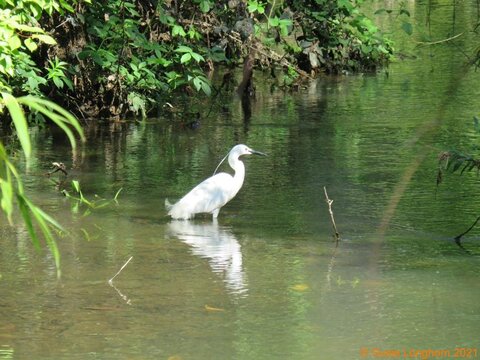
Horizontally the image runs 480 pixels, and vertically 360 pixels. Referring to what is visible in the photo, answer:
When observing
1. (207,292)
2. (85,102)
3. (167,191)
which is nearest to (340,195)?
(167,191)

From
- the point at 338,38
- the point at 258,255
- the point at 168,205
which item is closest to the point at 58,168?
the point at 168,205

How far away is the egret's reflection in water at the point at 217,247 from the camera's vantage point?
18.0ft

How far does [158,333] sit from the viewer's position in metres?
4.64

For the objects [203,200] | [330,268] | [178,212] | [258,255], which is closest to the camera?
[330,268]

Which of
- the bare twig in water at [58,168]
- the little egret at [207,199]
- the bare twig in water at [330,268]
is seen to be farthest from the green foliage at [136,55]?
the bare twig in water at [330,268]

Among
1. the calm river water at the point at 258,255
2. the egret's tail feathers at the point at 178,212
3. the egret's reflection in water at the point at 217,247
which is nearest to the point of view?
the calm river water at the point at 258,255

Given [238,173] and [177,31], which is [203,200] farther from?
[177,31]

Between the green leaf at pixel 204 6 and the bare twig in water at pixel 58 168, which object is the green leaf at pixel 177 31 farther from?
the bare twig in water at pixel 58 168

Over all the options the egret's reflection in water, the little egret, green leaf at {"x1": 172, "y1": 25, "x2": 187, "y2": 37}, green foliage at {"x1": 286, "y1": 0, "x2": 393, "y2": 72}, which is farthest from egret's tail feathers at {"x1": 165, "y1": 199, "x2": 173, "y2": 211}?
green foliage at {"x1": 286, "y1": 0, "x2": 393, "y2": 72}

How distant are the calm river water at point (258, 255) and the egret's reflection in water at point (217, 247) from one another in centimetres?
1

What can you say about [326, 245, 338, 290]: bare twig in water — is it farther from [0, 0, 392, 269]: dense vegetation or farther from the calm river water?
[0, 0, 392, 269]: dense vegetation

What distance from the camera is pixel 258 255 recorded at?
597 centimetres

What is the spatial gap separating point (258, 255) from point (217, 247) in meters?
0.35

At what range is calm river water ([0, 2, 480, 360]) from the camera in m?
4.55
